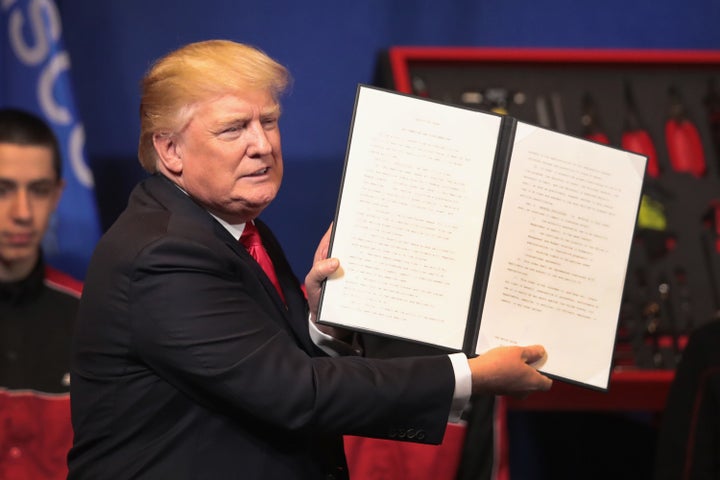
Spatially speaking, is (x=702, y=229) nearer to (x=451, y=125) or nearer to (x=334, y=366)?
(x=451, y=125)

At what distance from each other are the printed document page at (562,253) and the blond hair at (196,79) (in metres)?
0.49

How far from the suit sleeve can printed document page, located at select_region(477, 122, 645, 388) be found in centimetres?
31

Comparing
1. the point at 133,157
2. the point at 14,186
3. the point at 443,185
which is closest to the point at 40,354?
the point at 14,186

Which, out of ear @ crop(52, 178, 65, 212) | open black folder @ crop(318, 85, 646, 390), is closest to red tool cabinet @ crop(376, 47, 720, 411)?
ear @ crop(52, 178, 65, 212)

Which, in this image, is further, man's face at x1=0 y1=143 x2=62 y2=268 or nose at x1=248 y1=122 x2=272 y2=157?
man's face at x1=0 y1=143 x2=62 y2=268

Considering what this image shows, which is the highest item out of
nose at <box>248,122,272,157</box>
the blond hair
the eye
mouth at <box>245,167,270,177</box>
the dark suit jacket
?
the blond hair

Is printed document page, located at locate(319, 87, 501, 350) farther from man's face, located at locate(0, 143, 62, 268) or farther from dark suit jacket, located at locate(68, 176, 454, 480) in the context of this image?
man's face, located at locate(0, 143, 62, 268)

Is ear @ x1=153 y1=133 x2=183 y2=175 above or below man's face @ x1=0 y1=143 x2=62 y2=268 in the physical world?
above

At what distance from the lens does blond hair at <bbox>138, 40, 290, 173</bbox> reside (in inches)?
68.0

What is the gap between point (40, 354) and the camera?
115 inches

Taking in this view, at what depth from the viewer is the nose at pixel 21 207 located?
9.72 ft

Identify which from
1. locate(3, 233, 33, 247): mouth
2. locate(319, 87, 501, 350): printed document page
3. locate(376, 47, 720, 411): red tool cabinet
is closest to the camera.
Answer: locate(319, 87, 501, 350): printed document page

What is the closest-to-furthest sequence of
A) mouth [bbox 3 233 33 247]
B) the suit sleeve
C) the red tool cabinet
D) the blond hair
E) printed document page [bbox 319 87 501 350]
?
the suit sleeve, the blond hair, printed document page [bbox 319 87 501 350], mouth [bbox 3 233 33 247], the red tool cabinet

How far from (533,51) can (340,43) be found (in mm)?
645
